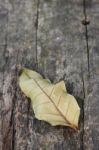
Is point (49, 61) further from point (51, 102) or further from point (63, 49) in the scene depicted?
point (51, 102)

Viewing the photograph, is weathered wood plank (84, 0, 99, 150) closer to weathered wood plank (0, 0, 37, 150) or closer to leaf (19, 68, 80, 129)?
leaf (19, 68, 80, 129)

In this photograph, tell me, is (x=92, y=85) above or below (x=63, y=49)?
below

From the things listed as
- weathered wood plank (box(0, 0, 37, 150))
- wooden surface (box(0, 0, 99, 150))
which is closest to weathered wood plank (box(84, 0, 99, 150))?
wooden surface (box(0, 0, 99, 150))

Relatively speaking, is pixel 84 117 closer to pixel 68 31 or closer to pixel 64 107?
pixel 64 107

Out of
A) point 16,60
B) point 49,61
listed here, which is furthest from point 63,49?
point 16,60

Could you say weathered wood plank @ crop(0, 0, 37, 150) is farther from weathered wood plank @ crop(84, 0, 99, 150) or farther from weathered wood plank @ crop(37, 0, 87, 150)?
weathered wood plank @ crop(84, 0, 99, 150)

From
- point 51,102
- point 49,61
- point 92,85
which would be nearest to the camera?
point 51,102
